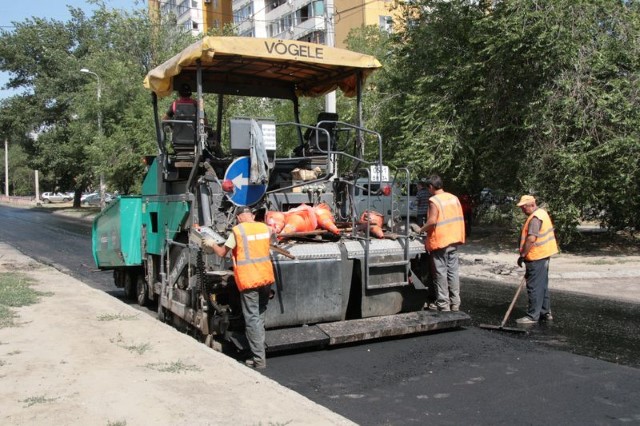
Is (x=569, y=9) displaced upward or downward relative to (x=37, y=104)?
downward

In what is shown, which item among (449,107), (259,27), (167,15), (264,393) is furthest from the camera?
(259,27)

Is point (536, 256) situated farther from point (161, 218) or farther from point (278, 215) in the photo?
point (161, 218)

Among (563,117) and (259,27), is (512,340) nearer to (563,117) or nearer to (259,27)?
(563,117)

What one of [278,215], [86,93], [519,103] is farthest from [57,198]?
[278,215]

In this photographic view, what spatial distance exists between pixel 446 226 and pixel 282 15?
45.7m

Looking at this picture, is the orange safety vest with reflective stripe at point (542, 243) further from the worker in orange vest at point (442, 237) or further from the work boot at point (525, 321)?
the worker in orange vest at point (442, 237)

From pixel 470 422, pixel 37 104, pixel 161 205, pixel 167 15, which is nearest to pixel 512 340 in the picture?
pixel 470 422

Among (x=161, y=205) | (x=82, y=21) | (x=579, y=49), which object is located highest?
(x=82, y=21)

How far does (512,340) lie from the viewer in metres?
6.63

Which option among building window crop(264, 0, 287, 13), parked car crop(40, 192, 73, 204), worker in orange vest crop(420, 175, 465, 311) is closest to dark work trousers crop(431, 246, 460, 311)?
worker in orange vest crop(420, 175, 465, 311)

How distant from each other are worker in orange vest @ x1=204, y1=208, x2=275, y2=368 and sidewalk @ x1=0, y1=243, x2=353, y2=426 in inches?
12.2

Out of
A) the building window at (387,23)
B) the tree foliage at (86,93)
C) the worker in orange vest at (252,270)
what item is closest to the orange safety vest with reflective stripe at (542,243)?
the worker in orange vest at (252,270)

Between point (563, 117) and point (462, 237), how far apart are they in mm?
7574

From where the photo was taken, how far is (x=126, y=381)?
4.90m
